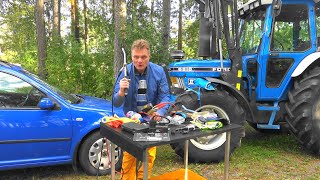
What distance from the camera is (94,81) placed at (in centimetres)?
955

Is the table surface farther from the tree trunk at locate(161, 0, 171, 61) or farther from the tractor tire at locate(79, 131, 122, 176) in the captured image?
the tree trunk at locate(161, 0, 171, 61)

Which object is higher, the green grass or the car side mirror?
the car side mirror

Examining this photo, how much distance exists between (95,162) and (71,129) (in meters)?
0.55

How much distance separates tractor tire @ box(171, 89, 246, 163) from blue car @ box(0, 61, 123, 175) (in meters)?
1.22

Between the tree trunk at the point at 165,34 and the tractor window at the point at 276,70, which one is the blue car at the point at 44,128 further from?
the tree trunk at the point at 165,34

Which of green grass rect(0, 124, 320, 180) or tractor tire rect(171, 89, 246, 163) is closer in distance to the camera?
green grass rect(0, 124, 320, 180)

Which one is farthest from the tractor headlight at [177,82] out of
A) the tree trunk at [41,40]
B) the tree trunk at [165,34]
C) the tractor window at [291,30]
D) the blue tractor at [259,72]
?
the tree trunk at [41,40]

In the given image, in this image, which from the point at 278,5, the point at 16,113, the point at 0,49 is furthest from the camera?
the point at 0,49

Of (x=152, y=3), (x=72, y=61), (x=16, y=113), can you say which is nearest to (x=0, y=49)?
(x=152, y=3)

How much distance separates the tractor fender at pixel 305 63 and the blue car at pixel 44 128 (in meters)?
2.98

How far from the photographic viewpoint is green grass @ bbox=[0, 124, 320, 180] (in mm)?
4219

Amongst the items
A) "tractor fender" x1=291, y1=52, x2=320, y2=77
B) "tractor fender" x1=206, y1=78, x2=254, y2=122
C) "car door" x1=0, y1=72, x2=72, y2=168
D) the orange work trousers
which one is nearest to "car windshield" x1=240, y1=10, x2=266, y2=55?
"tractor fender" x1=291, y1=52, x2=320, y2=77

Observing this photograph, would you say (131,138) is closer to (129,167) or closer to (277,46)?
(129,167)

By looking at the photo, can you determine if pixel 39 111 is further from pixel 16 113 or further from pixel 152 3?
pixel 152 3
